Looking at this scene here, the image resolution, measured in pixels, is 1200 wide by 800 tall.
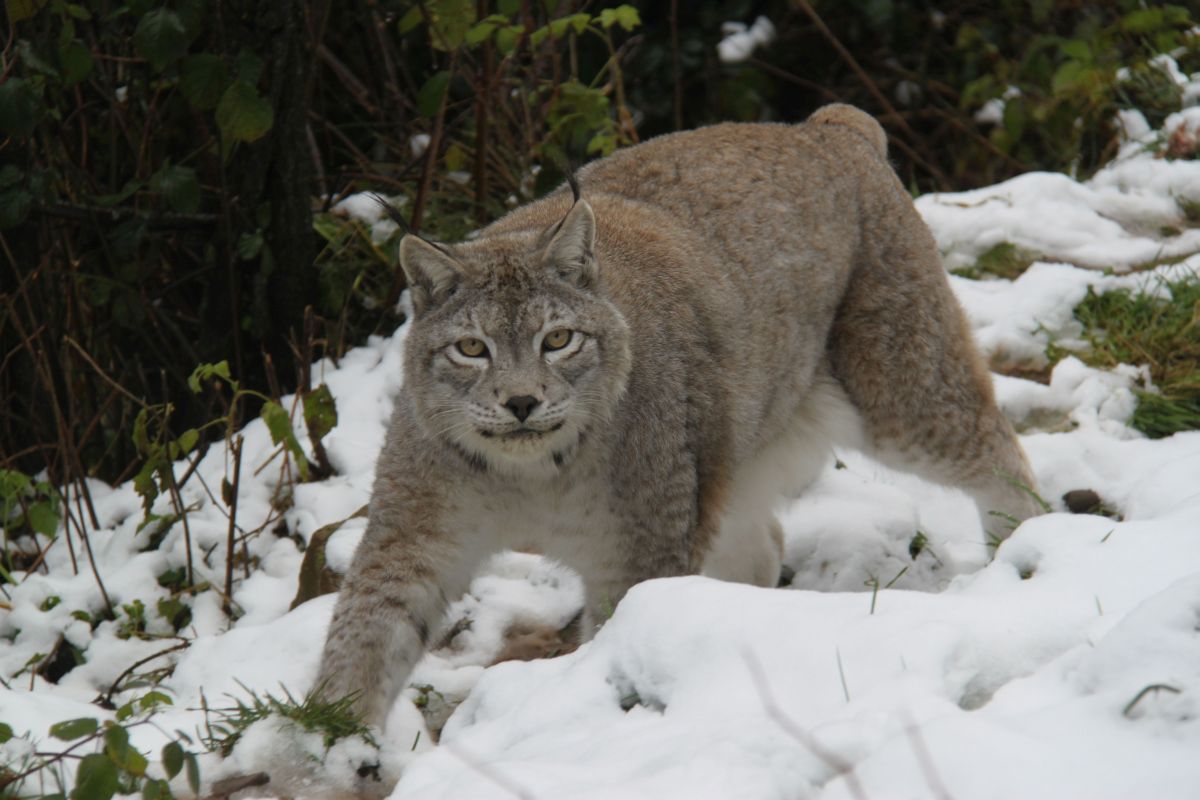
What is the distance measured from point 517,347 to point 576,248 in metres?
0.35

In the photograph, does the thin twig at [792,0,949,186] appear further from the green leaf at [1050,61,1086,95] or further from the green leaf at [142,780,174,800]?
the green leaf at [142,780,174,800]

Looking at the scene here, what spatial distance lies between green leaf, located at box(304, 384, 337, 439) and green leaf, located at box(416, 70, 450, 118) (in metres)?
1.33

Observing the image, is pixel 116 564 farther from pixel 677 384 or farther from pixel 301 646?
pixel 677 384

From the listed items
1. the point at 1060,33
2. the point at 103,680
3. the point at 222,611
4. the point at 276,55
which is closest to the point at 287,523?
the point at 222,611

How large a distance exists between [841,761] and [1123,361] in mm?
3869

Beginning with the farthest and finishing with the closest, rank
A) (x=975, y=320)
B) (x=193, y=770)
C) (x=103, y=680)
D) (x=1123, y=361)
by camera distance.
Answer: (x=975, y=320) < (x=1123, y=361) < (x=103, y=680) < (x=193, y=770)

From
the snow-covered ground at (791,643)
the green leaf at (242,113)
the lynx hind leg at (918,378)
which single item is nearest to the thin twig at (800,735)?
the snow-covered ground at (791,643)

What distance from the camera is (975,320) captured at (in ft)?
20.9

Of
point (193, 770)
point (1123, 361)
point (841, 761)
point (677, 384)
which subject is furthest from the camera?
point (1123, 361)

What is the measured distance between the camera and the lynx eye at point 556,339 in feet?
13.4

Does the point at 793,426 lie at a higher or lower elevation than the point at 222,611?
higher

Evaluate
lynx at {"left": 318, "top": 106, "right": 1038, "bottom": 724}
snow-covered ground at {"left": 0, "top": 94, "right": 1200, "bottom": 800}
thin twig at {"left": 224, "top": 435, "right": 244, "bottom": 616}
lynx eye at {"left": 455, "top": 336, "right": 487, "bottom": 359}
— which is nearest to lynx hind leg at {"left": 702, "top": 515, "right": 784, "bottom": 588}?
lynx at {"left": 318, "top": 106, "right": 1038, "bottom": 724}

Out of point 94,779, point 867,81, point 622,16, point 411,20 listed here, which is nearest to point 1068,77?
point 867,81

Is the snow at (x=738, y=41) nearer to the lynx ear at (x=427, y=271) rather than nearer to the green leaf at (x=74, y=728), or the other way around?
the lynx ear at (x=427, y=271)
